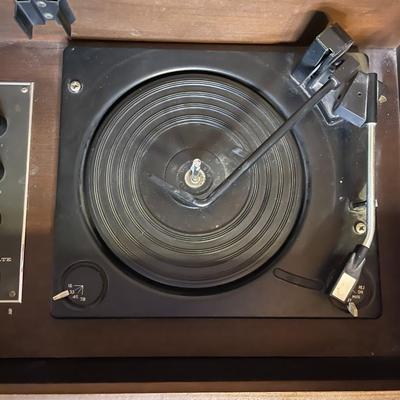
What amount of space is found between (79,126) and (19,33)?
18 cm

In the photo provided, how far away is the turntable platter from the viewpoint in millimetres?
924

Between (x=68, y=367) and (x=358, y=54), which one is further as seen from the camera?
(x=358, y=54)

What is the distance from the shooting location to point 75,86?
0.96 meters

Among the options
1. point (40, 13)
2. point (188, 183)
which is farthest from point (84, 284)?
point (40, 13)

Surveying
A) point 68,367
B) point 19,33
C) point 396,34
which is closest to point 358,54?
point 396,34

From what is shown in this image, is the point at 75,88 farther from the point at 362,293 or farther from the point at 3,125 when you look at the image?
the point at 362,293

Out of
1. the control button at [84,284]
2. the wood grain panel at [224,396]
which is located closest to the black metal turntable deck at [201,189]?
the control button at [84,284]

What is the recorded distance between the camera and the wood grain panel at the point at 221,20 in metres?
0.88

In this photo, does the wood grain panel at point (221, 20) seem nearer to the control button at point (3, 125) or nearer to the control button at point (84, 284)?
the control button at point (3, 125)

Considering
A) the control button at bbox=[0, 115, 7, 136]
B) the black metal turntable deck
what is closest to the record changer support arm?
the black metal turntable deck

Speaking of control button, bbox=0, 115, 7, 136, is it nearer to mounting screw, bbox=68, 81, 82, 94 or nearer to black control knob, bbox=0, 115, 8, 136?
black control knob, bbox=0, 115, 8, 136

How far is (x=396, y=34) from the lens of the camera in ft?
3.17

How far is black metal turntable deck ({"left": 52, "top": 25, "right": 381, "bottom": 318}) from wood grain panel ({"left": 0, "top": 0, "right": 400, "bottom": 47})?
26 millimetres

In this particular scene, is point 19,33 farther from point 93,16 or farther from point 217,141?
point 217,141
